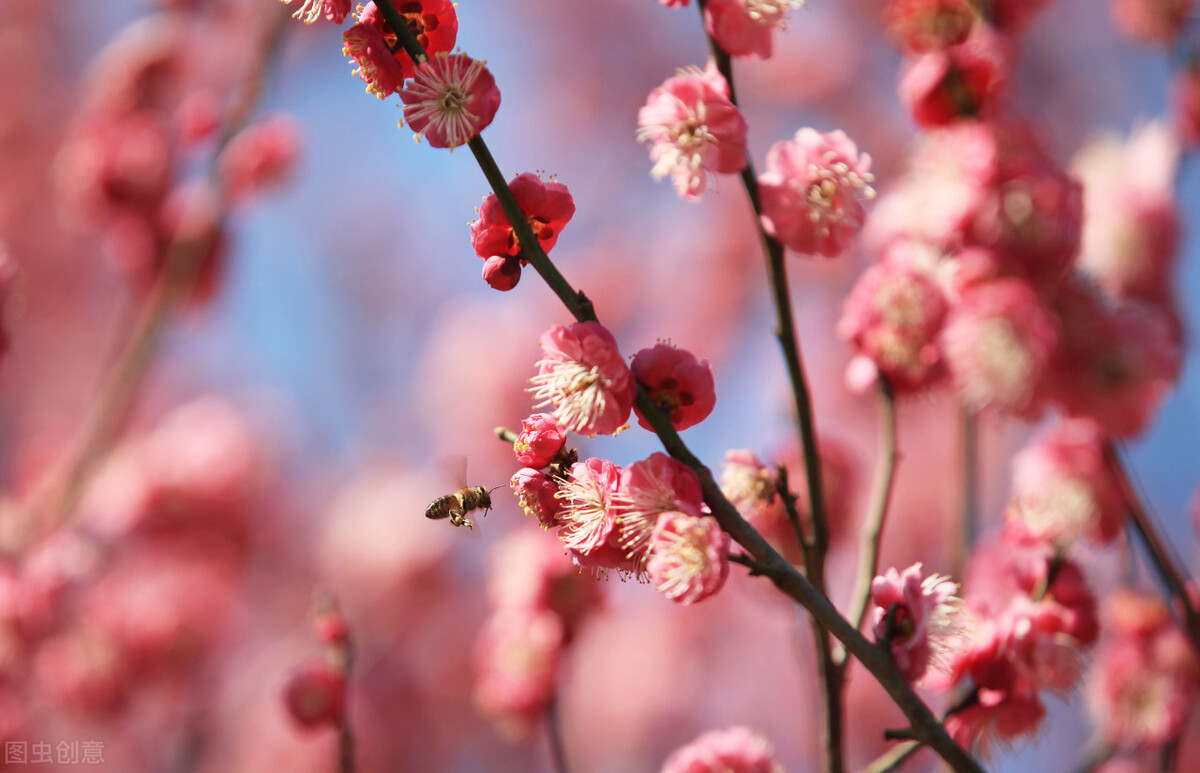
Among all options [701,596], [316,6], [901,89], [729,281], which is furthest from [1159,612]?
[729,281]

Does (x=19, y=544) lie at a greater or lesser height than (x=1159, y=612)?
greater

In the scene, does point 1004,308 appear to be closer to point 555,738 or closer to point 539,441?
point 539,441

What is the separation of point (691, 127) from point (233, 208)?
1558 mm

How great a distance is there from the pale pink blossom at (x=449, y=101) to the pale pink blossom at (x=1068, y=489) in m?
0.78

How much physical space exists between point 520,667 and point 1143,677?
2.80 ft

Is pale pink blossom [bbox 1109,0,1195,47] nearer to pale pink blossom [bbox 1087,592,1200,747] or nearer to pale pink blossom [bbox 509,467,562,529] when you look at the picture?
pale pink blossom [bbox 1087,592,1200,747]

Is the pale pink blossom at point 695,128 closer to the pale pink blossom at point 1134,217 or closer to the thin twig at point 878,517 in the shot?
the thin twig at point 878,517

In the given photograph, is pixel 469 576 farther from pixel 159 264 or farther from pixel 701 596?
pixel 701 596

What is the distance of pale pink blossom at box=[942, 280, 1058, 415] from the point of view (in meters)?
1.00

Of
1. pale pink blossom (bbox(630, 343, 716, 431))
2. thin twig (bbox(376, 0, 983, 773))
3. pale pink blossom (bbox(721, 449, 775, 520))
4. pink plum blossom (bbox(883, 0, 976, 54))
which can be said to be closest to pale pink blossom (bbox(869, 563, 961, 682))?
thin twig (bbox(376, 0, 983, 773))

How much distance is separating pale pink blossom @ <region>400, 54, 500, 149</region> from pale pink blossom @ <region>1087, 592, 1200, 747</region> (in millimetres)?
1094

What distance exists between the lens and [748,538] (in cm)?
66

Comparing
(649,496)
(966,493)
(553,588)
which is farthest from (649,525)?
(966,493)

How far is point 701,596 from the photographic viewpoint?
2.19 ft
